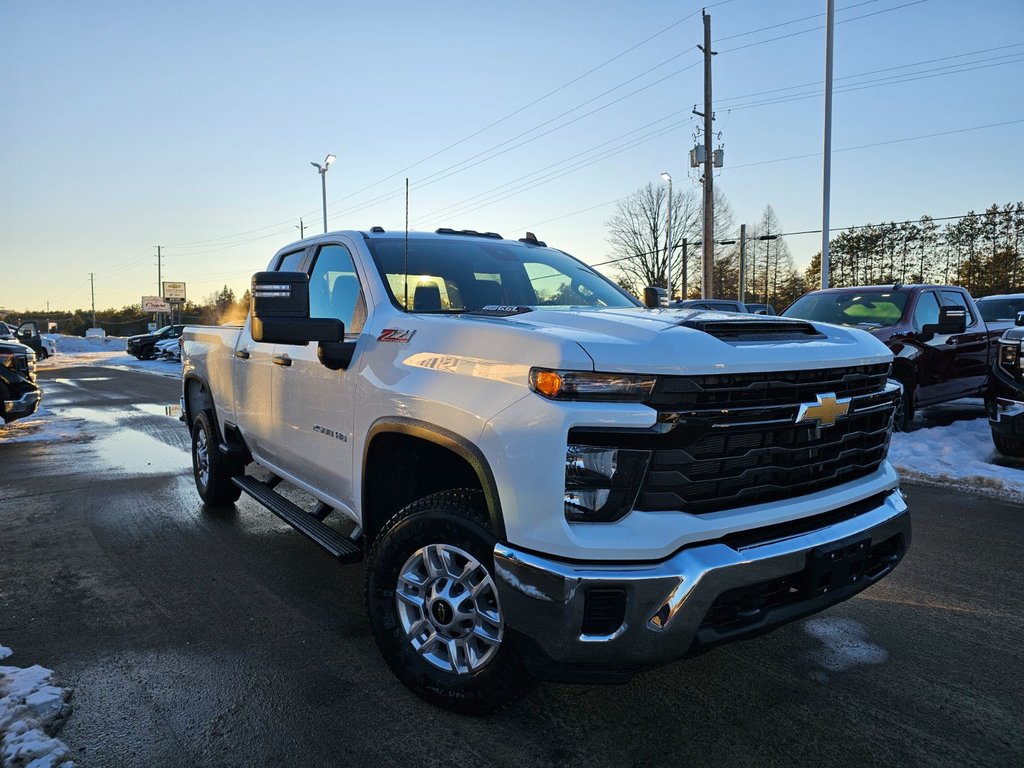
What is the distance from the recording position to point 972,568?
13.3ft

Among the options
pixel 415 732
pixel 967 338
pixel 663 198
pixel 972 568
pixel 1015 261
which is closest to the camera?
pixel 415 732

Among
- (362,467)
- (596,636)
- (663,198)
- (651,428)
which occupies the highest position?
(663,198)

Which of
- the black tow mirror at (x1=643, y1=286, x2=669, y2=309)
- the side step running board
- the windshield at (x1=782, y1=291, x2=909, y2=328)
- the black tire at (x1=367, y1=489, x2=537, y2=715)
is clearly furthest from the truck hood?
the windshield at (x1=782, y1=291, x2=909, y2=328)

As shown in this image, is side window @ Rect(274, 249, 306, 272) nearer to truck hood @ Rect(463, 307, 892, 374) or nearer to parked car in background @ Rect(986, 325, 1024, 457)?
truck hood @ Rect(463, 307, 892, 374)

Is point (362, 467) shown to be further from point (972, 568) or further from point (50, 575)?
point (972, 568)

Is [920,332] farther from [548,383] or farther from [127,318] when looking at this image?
[127,318]

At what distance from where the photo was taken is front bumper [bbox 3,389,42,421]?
365 inches

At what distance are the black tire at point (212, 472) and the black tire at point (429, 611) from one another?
3.02 metres

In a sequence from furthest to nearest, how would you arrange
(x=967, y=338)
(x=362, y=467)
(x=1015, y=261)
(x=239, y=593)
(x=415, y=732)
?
(x=1015, y=261) → (x=967, y=338) → (x=239, y=593) → (x=362, y=467) → (x=415, y=732)

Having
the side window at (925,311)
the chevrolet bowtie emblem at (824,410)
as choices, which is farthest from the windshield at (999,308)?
the chevrolet bowtie emblem at (824,410)

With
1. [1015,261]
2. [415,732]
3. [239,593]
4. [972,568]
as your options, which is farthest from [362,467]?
[1015,261]

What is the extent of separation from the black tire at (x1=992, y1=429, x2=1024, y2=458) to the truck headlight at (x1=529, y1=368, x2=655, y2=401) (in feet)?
20.4

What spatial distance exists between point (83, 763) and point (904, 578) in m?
3.99

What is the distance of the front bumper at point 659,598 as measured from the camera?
2023 millimetres
